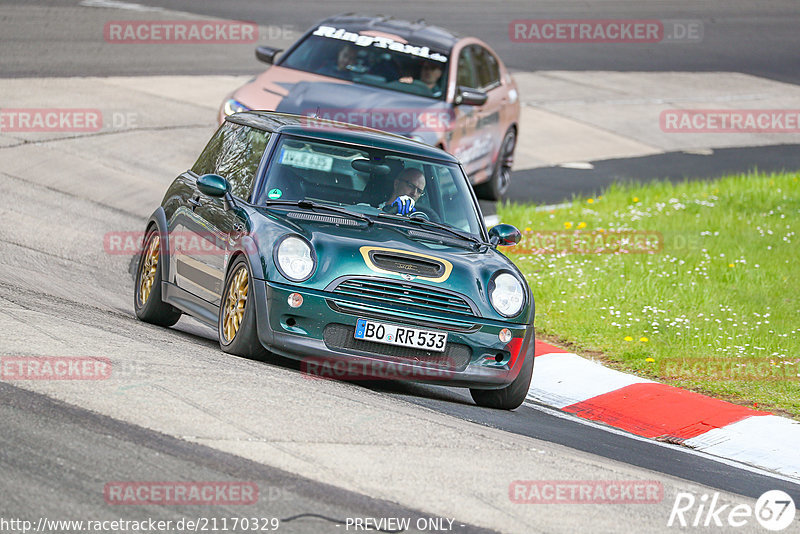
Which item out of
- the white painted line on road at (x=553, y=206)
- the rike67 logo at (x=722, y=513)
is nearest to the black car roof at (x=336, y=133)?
the rike67 logo at (x=722, y=513)

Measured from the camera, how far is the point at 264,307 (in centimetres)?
717

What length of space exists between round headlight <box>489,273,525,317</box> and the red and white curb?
1218 millimetres

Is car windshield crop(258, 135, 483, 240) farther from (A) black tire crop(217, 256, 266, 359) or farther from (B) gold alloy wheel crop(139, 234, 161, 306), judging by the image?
(B) gold alloy wheel crop(139, 234, 161, 306)

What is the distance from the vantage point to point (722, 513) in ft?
18.7

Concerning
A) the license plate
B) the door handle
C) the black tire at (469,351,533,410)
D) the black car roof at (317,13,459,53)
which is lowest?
the black tire at (469,351,533,410)

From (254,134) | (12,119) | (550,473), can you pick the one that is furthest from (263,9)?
(550,473)

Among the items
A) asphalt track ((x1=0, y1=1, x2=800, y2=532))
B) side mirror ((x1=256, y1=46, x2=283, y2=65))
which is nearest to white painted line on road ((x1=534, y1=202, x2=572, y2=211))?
side mirror ((x1=256, y1=46, x2=283, y2=65))

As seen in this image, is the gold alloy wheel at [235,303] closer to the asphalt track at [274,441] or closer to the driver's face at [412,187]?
the asphalt track at [274,441]

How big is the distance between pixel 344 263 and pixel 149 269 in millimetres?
2367

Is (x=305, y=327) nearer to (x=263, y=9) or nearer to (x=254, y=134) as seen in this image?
(x=254, y=134)

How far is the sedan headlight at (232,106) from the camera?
12.9 metres

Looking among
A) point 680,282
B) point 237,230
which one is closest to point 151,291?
point 237,230

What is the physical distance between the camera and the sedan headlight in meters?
12.9

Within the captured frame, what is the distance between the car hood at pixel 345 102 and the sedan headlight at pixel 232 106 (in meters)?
0.05
